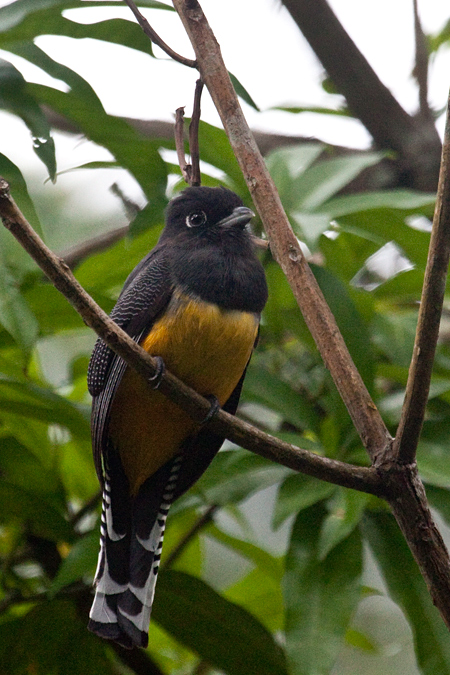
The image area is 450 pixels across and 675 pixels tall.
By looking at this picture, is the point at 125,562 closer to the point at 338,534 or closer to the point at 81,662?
the point at 81,662

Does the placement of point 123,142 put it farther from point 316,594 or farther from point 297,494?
point 316,594

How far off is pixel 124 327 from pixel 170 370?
7.9 inches

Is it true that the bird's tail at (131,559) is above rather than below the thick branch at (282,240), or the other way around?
below

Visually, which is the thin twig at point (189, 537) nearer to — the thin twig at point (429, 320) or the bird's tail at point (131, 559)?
the bird's tail at point (131, 559)

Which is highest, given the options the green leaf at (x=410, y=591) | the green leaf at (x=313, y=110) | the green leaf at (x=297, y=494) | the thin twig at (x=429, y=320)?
the green leaf at (x=313, y=110)

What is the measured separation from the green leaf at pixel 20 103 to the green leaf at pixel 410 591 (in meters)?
1.46

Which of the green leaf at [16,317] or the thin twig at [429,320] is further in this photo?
the green leaf at [16,317]

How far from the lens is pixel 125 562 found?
7.63 feet

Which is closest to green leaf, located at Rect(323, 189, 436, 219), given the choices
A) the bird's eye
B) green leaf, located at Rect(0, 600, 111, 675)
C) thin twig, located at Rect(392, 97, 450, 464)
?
the bird's eye

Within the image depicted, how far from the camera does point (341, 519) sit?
7.35ft

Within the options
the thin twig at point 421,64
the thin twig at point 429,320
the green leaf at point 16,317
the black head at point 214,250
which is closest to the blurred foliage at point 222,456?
the green leaf at point 16,317

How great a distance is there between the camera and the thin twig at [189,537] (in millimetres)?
2734

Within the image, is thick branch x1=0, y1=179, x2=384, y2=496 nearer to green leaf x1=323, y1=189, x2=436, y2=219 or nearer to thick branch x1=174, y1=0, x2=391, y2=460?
thick branch x1=174, y1=0, x2=391, y2=460

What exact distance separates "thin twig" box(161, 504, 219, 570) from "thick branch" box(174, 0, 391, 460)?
1.07 m
